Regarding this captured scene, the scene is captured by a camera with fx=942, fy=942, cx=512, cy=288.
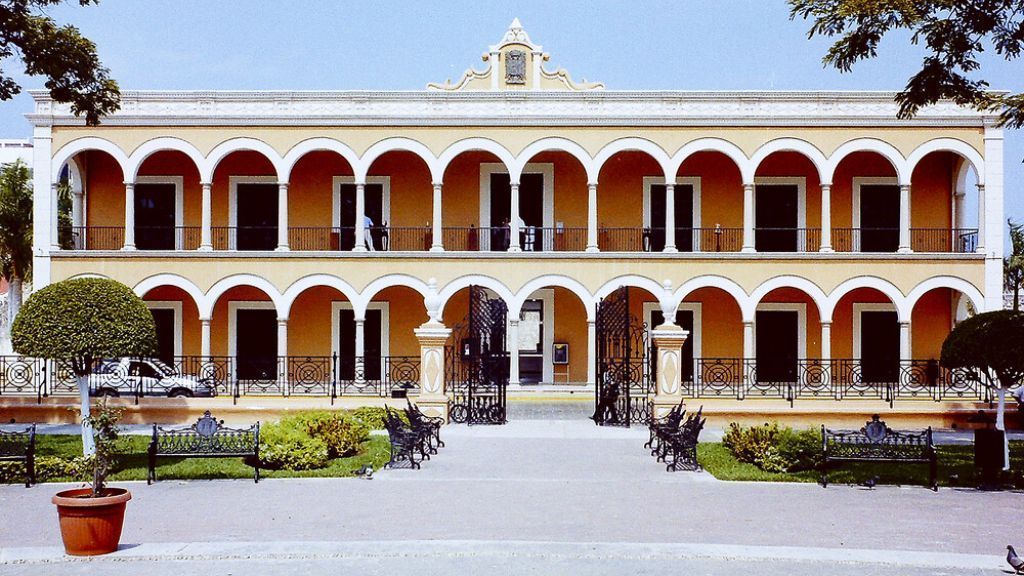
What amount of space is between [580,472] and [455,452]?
2640 mm

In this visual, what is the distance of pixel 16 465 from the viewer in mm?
11727

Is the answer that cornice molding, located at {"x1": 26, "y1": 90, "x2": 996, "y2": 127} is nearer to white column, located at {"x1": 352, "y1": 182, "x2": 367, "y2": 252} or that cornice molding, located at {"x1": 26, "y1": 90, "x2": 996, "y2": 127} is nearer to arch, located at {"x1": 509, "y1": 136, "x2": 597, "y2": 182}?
arch, located at {"x1": 509, "y1": 136, "x2": 597, "y2": 182}

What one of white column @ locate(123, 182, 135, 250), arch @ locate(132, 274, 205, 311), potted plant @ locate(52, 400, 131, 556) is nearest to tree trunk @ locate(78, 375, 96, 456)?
potted plant @ locate(52, 400, 131, 556)

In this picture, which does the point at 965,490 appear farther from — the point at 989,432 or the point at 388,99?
the point at 388,99

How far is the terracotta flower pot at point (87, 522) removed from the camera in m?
7.55

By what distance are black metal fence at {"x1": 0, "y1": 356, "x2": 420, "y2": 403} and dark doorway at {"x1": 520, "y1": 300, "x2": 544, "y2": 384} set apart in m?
4.12

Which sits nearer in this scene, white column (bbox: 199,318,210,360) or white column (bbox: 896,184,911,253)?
white column (bbox: 896,184,911,253)

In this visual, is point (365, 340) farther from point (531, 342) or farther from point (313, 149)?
point (313, 149)

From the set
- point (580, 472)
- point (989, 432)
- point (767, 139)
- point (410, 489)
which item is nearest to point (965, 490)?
point (989, 432)

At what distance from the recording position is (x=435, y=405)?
18.0 meters

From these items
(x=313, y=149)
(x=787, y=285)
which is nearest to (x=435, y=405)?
(x=313, y=149)

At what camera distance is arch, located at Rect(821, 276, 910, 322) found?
24.3 metres

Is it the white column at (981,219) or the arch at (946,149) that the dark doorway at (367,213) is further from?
the white column at (981,219)

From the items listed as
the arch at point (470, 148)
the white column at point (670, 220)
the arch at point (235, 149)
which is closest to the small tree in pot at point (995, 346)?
the white column at point (670, 220)
